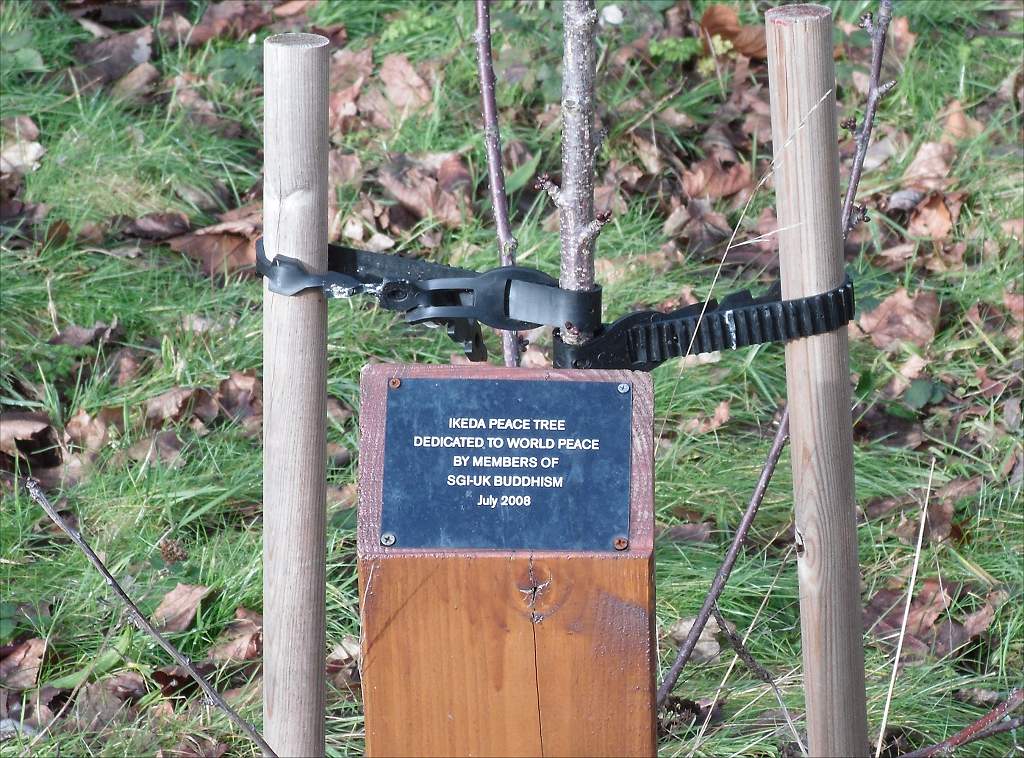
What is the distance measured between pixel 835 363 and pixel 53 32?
396 centimetres

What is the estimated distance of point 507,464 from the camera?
4.74 feet

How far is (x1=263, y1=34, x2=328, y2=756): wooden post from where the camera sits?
1534 mm

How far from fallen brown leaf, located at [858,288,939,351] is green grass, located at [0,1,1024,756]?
0.04 metres

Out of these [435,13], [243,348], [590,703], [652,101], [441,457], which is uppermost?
[435,13]

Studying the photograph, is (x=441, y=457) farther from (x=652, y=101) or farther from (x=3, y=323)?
(x=652, y=101)

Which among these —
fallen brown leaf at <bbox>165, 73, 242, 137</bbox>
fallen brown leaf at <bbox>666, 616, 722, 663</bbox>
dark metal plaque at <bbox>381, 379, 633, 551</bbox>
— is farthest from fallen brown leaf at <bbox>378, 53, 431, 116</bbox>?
dark metal plaque at <bbox>381, 379, 633, 551</bbox>

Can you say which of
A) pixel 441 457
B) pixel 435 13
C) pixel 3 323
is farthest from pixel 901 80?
pixel 441 457

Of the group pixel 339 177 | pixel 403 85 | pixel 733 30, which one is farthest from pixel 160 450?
pixel 733 30

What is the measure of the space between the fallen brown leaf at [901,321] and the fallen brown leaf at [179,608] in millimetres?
1970

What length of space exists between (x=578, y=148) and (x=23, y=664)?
67.6 inches

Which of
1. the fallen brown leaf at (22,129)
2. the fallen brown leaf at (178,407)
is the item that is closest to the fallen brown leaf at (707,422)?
the fallen brown leaf at (178,407)

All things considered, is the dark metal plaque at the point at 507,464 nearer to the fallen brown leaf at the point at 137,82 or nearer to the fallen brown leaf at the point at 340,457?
the fallen brown leaf at the point at 340,457

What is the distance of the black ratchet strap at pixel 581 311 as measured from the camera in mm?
1545

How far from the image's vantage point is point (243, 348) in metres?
3.38
